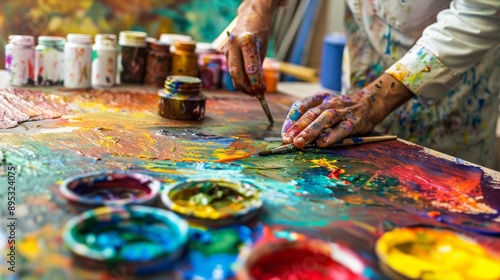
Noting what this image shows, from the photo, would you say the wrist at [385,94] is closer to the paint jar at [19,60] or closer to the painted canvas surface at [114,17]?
the paint jar at [19,60]

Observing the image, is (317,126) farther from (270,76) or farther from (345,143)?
(270,76)

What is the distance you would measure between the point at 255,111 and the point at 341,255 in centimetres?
157

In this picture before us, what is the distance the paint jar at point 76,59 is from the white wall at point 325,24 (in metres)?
3.63

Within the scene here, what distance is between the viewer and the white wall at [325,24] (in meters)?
5.90

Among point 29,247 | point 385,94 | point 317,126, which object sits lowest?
point 29,247

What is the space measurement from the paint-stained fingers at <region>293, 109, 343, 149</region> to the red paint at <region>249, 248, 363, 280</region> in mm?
870

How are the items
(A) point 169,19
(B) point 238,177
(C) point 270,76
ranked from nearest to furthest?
(B) point 238,177 → (C) point 270,76 → (A) point 169,19

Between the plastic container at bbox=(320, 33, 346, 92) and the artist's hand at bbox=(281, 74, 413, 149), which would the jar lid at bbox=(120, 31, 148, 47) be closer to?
the artist's hand at bbox=(281, 74, 413, 149)

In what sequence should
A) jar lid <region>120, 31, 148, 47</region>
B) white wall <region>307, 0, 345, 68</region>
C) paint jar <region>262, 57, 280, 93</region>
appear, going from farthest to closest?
1. white wall <region>307, 0, 345, 68</region>
2. paint jar <region>262, 57, 280, 93</region>
3. jar lid <region>120, 31, 148, 47</region>

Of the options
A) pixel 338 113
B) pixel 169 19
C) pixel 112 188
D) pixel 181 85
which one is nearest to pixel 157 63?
pixel 181 85

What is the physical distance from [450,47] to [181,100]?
113cm

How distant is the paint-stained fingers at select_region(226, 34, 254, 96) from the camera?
2.48 m

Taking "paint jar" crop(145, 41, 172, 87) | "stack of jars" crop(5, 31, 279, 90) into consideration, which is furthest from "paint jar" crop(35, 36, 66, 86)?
"paint jar" crop(145, 41, 172, 87)

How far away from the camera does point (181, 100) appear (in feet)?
7.93
